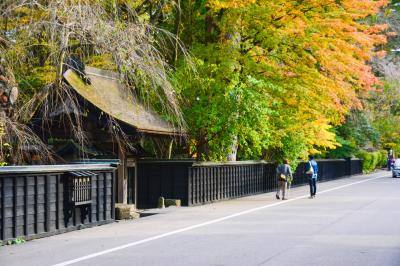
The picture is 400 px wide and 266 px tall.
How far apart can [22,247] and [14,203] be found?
3.81ft

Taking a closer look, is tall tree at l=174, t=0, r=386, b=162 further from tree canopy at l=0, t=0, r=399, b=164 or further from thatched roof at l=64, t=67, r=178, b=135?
thatched roof at l=64, t=67, r=178, b=135

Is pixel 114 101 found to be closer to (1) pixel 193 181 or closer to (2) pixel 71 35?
(1) pixel 193 181

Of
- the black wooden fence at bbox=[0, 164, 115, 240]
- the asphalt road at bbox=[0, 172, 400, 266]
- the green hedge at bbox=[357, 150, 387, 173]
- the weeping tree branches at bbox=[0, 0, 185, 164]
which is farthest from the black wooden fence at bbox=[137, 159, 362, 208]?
the green hedge at bbox=[357, 150, 387, 173]

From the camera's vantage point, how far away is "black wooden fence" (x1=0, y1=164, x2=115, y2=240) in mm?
13234

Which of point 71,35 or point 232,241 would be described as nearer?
point 232,241

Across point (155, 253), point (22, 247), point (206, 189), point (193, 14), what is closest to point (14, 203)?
point (22, 247)

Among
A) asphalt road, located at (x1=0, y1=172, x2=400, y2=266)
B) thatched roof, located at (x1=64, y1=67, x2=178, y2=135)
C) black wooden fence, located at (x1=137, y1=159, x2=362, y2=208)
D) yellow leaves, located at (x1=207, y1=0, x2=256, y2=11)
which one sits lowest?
asphalt road, located at (x1=0, y1=172, x2=400, y2=266)

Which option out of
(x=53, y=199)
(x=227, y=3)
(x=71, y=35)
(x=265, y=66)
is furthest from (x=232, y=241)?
(x=265, y=66)

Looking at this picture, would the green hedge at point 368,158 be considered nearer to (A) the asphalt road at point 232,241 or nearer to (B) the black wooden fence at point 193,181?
(B) the black wooden fence at point 193,181

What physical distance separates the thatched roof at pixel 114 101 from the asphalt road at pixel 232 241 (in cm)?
324

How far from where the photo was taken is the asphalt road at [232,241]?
10.8m

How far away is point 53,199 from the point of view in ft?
48.7

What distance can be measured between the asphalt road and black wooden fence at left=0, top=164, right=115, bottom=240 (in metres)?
0.46

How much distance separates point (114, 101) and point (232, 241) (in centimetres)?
1017
